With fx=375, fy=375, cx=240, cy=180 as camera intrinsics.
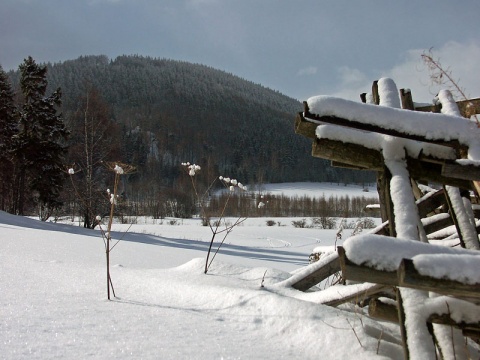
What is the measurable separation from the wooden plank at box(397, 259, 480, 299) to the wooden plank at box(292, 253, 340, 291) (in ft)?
6.13

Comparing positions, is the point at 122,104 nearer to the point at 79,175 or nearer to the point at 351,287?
the point at 79,175

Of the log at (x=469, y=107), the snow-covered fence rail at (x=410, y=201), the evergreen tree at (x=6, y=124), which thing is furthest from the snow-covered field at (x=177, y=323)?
the evergreen tree at (x=6, y=124)

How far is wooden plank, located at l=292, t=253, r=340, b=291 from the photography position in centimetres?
314

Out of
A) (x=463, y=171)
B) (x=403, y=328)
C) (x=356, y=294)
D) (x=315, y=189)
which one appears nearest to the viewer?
(x=403, y=328)

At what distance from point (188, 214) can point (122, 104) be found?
209ft

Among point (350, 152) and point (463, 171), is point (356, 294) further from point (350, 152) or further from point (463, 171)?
point (463, 171)

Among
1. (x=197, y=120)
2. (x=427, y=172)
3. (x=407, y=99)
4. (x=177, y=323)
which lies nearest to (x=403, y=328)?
(x=427, y=172)

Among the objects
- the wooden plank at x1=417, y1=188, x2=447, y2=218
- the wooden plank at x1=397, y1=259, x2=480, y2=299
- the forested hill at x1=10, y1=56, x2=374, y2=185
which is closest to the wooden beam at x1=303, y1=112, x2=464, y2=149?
the wooden plank at x1=397, y1=259, x2=480, y2=299

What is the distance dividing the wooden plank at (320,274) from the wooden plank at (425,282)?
1.87 metres

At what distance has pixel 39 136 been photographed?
2008cm

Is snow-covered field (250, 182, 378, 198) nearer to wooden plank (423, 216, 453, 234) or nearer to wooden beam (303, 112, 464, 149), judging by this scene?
wooden plank (423, 216, 453, 234)

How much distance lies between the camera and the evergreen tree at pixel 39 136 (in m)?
19.7

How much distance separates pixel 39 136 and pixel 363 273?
21963 millimetres

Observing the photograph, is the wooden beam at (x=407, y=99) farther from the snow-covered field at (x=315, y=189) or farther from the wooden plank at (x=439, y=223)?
the snow-covered field at (x=315, y=189)
